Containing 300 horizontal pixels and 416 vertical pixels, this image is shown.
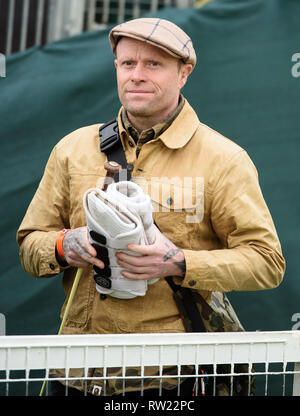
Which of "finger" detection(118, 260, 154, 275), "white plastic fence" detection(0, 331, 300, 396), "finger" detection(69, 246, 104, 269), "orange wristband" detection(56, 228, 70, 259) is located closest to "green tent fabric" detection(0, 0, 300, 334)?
"orange wristband" detection(56, 228, 70, 259)

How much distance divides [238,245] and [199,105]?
1655 mm

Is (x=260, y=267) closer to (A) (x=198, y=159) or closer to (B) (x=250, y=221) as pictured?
(B) (x=250, y=221)

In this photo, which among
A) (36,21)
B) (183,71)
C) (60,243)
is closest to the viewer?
(60,243)

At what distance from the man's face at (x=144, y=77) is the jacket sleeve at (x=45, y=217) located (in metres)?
0.36

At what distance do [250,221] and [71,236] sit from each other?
0.60 meters

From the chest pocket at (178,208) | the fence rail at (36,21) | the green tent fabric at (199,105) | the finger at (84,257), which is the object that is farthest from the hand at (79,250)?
the fence rail at (36,21)

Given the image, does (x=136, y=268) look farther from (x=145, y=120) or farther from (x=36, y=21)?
(x=36, y=21)

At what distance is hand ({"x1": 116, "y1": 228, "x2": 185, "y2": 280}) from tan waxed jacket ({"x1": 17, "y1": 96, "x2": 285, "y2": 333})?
40 mm

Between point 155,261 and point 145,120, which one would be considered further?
point 145,120

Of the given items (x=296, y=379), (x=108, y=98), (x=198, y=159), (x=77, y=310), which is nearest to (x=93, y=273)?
(x=77, y=310)

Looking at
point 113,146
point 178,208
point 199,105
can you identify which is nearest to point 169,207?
point 178,208

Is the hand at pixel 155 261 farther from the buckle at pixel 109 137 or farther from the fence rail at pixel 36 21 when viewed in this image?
the fence rail at pixel 36 21

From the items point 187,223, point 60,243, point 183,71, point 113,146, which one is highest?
point 183,71

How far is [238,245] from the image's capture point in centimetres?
235
